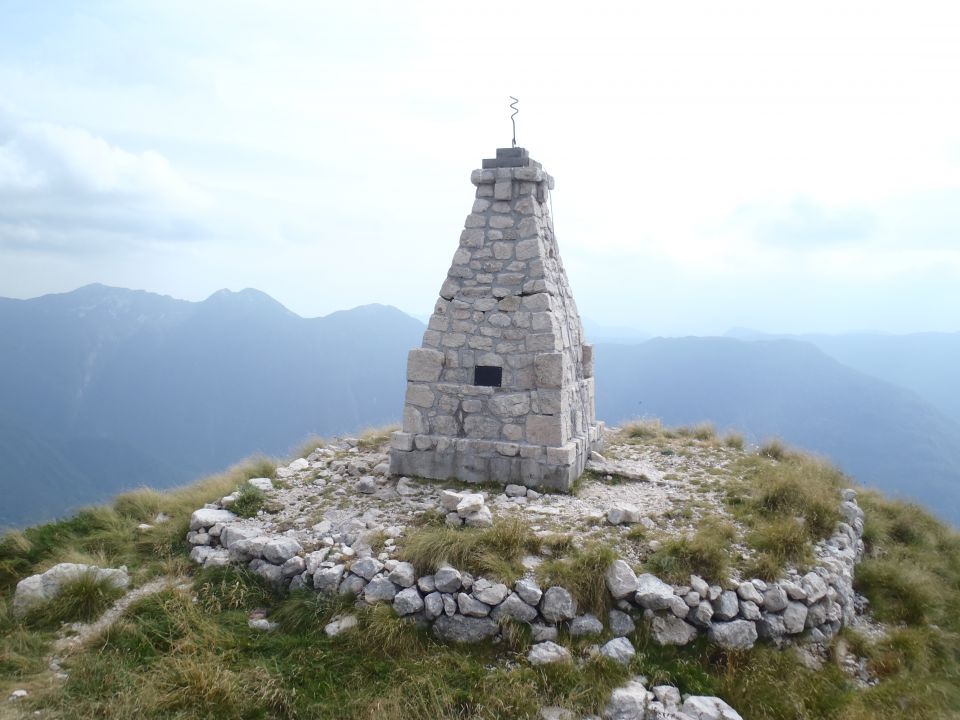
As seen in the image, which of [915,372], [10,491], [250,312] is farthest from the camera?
[915,372]

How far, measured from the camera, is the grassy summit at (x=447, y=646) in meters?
5.22

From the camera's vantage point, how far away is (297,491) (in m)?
9.61

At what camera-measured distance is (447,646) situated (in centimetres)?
602

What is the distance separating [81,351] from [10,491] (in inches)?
1874

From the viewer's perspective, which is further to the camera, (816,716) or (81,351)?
(81,351)

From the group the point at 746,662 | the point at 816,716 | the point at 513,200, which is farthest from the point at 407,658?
the point at 513,200

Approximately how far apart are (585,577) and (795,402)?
115256 millimetres

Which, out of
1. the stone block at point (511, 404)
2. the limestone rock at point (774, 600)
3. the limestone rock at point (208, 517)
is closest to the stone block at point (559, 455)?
the stone block at point (511, 404)

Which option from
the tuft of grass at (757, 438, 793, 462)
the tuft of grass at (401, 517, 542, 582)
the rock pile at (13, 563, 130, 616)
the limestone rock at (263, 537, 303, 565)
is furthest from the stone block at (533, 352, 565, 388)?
the rock pile at (13, 563, 130, 616)

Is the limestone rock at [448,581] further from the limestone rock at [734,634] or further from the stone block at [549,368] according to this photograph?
the stone block at [549,368]

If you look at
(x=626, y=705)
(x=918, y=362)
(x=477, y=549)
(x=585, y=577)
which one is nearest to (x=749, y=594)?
(x=585, y=577)

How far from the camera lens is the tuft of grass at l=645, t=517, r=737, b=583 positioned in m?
6.59

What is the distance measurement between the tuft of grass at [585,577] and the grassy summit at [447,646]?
0.08ft

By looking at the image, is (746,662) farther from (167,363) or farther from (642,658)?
(167,363)
